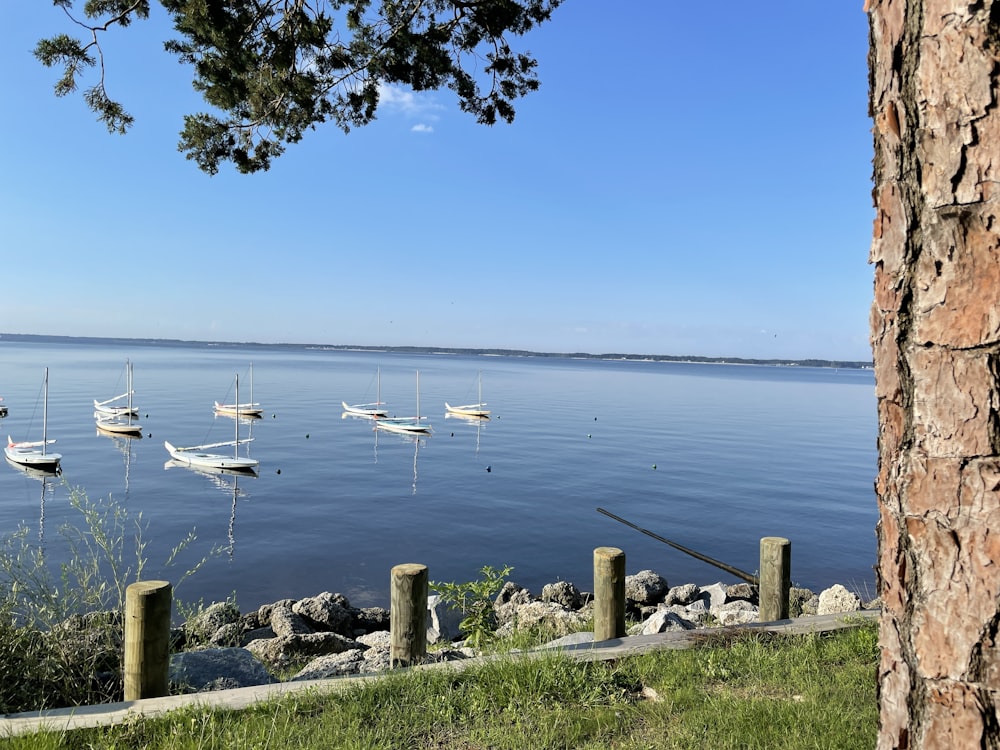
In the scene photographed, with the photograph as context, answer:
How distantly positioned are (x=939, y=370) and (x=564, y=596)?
11401 millimetres

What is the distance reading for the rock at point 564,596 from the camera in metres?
12.4

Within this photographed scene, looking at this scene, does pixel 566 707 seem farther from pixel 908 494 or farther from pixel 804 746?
pixel 908 494

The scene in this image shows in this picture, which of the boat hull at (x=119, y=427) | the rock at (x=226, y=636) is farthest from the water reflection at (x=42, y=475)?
the rock at (x=226, y=636)

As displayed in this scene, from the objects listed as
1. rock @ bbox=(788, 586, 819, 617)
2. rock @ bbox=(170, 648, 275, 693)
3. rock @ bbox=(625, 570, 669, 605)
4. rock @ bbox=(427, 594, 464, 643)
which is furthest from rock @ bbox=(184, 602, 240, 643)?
rock @ bbox=(788, 586, 819, 617)

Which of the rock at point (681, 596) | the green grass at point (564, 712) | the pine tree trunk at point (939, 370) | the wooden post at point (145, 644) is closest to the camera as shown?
the pine tree trunk at point (939, 370)

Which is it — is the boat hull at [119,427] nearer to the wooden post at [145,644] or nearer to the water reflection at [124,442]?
→ the water reflection at [124,442]

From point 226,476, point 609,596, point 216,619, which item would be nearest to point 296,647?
point 216,619

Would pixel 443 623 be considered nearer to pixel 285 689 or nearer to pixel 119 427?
pixel 285 689

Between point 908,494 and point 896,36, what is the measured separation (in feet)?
4.79

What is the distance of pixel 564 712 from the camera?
4000 mm

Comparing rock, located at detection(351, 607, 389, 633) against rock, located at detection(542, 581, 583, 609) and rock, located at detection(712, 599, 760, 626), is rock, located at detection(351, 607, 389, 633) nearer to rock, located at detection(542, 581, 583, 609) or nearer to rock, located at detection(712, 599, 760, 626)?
rock, located at detection(542, 581, 583, 609)

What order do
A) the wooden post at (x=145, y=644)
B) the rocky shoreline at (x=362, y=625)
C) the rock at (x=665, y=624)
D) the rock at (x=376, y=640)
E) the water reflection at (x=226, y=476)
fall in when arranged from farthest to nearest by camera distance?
1. the water reflection at (x=226, y=476)
2. the rock at (x=376, y=640)
3. the rock at (x=665, y=624)
4. the rocky shoreline at (x=362, y=625)
5. the wooden post at (x=145, y=644)

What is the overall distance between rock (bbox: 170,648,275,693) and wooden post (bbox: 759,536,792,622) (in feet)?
15.4

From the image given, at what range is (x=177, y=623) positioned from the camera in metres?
11.7
